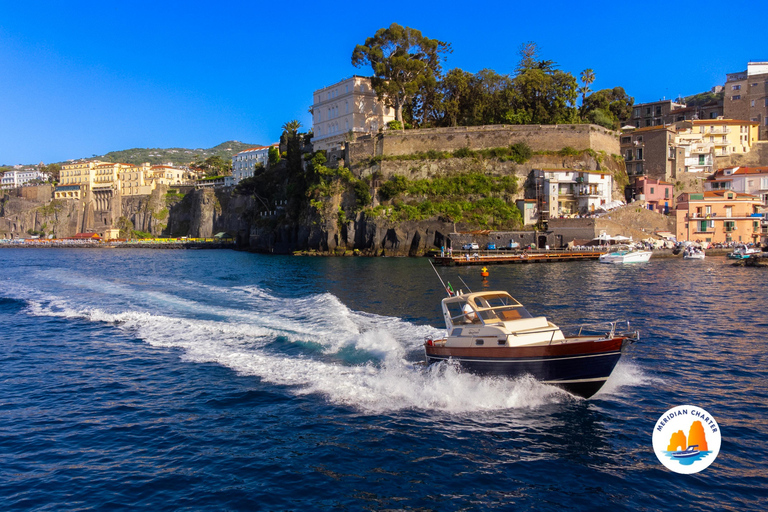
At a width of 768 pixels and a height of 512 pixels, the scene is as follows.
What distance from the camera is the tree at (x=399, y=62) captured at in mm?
69750

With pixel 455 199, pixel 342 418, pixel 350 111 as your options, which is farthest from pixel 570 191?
pixel 342 418

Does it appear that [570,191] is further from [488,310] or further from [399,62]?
[488,310]

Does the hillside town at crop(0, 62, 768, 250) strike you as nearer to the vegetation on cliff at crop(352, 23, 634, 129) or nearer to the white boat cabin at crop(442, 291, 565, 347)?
the vegetation on cliff at crop(352, 23, 634, 129)

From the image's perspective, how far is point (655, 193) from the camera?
69.9 meters

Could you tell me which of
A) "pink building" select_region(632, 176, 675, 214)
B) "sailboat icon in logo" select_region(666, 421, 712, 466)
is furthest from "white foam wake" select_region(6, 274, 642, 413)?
"pink building" select_region(632, 176, 675, 214)

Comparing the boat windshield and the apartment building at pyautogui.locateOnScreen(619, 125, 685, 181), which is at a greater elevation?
the apartment building at pyautogui.locateOnScreen(619, 125, 685, 181)

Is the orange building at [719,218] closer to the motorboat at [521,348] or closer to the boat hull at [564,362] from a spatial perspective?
the motorboat at [521,348]

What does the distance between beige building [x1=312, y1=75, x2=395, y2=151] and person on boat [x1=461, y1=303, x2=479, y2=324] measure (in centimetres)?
6685


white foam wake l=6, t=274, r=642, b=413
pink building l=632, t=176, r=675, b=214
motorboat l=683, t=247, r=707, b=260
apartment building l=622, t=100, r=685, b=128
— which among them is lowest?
white foam wake l=6, t=274, r=642, b=413

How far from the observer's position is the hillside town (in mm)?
64188

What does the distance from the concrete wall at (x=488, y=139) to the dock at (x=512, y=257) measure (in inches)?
758

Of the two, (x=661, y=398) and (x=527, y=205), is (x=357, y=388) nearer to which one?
(x=661, y=398)

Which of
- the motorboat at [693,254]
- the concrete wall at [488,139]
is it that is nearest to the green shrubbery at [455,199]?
the concrete wall at [488,139]

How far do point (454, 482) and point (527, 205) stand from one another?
6068cm
